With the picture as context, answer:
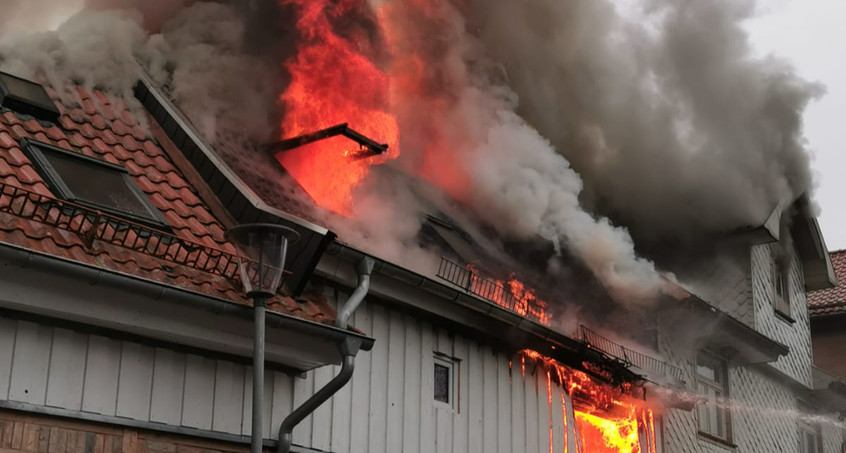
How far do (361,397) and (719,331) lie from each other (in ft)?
25.0

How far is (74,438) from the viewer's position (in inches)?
295

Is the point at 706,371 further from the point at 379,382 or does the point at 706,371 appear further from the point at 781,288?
the point at 379,382

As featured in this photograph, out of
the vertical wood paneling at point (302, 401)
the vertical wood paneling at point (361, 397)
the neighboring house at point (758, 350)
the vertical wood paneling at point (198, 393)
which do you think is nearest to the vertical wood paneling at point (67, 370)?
the vertical wood paneling at point (198, 393)

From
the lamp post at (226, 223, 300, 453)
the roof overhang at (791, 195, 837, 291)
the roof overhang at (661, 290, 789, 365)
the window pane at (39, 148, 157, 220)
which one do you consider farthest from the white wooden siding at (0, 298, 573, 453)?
the roof overhang at (791, 195, 837, 291)

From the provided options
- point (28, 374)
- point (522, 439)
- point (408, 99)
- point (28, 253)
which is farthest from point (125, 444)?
point (408, 99)

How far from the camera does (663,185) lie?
15.5 metres

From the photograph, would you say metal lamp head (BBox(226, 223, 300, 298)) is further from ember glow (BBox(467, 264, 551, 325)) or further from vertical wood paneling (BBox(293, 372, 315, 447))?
ember glow (BBox(467, 264, 551, 325))

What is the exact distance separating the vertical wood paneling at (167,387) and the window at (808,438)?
47.0 ft

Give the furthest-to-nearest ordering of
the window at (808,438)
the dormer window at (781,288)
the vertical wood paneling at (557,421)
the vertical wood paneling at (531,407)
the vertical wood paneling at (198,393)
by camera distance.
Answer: the window at (808,438)
the dormer window at (781,288)
the vertical wood paneling at (557,421)
the vertical wood paneling at (531,407)
the vertical wood paneling at (198,393)

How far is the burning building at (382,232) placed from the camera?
310 inches

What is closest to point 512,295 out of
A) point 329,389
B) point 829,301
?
point 329,389

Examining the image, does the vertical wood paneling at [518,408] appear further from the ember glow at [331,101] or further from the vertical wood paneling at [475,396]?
the ember glow at [331,101]

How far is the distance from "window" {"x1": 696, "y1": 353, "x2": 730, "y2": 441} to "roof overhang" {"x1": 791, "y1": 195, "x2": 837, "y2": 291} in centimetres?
455

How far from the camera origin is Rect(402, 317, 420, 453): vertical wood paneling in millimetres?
10367
